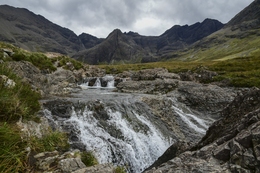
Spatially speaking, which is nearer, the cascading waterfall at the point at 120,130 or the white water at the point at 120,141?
the white water at the point at 120,141

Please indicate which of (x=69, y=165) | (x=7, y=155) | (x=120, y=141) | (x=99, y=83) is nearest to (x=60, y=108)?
(x=120, y=141)

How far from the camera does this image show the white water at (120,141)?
13984 millimetres

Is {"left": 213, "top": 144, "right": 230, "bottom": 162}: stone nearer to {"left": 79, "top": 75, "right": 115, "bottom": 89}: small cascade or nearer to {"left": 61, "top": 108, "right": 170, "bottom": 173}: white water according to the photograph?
{"left": 61, "top": 108, "right": 170, "bottom": 173}: white water

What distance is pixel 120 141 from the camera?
622 inches

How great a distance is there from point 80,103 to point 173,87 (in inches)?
895

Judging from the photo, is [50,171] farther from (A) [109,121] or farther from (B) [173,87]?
(B) [173,87]

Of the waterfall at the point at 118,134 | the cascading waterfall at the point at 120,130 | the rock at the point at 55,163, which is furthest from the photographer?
the cascading waterfall at the point at 120,130

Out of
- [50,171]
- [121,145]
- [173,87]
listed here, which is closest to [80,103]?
[121,145]

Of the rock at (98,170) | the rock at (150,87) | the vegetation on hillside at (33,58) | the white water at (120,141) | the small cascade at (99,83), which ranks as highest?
the vegetation on hillside at (33,58)

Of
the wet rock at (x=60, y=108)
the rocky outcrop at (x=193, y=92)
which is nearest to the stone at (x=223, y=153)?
the wet rock at (x=60, y=108)

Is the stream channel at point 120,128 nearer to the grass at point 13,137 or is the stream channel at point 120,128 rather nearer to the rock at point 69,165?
the grass at point 13,137

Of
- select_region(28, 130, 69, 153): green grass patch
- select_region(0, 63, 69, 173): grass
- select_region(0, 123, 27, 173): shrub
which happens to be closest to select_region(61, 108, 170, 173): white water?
select_region(28, 130, 69, 153): green grass patch

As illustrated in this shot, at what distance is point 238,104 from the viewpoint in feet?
32.8

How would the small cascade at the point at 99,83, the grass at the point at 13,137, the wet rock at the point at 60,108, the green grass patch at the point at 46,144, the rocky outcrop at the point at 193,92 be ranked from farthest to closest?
the small cascade at the point at 99,83, the rocky outcrop at the point at 193,92, the wet rock at the point at 60,108, the green grass patch at the point at 46,144, the grass at the point at 13,137
